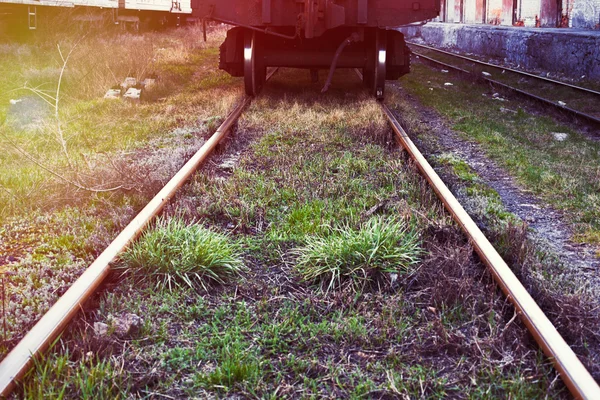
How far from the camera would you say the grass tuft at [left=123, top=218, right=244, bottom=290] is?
294 cm

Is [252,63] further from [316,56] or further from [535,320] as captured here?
[535,320]

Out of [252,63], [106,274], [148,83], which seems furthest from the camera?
[148,83]

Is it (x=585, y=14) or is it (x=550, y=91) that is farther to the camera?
(x=585, y=14)

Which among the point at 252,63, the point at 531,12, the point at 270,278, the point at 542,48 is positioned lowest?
the point at 270,278

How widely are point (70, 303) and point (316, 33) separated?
18.8 ft

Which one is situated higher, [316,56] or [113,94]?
[316,56]

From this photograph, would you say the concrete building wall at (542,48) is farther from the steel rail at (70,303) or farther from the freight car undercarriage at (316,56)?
the steel rail at (70,303)

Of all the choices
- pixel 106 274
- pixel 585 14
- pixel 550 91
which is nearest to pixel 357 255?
pixel 106 274

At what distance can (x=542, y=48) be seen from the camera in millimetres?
14445

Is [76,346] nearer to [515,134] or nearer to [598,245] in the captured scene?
[598,245]

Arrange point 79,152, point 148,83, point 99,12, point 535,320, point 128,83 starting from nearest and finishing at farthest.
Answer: point 535,320 < point 79,152 < point 128,83 < point 148,83 < point 99,12

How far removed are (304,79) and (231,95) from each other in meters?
2.96

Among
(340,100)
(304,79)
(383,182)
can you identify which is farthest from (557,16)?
(383,182)

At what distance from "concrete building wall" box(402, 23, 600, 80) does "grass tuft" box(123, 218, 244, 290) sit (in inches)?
422
